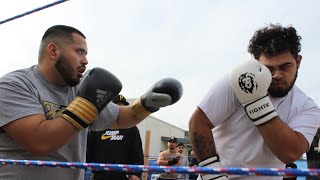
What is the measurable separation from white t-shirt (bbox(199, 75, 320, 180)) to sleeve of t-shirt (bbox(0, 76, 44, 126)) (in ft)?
2.31

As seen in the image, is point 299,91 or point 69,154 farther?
point 299,91

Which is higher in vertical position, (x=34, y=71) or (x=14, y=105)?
(x=34, y=71)

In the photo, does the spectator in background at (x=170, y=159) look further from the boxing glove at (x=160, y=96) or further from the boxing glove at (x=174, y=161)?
the boxing glove at (x=160, y=96)

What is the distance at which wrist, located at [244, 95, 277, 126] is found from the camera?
141cm

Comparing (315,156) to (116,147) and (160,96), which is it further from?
(160,96)

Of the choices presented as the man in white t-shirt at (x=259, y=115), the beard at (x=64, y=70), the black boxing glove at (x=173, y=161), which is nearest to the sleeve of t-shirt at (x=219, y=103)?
the man in white t-shirt at (x=259, y=115)

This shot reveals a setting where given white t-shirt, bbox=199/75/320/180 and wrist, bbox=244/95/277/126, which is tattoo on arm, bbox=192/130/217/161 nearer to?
white t-shirt, bbox=199/75/320/180

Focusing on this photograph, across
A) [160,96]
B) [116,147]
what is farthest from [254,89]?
[116,147]

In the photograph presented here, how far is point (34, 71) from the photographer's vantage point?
64.8 inches

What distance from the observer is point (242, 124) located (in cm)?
161

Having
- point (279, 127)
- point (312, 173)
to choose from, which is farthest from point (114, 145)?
point (312, 173)

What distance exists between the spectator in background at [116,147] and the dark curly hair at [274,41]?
5.47 feet

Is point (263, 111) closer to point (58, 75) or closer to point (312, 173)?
point (312, 173)

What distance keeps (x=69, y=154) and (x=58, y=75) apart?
36 cm
